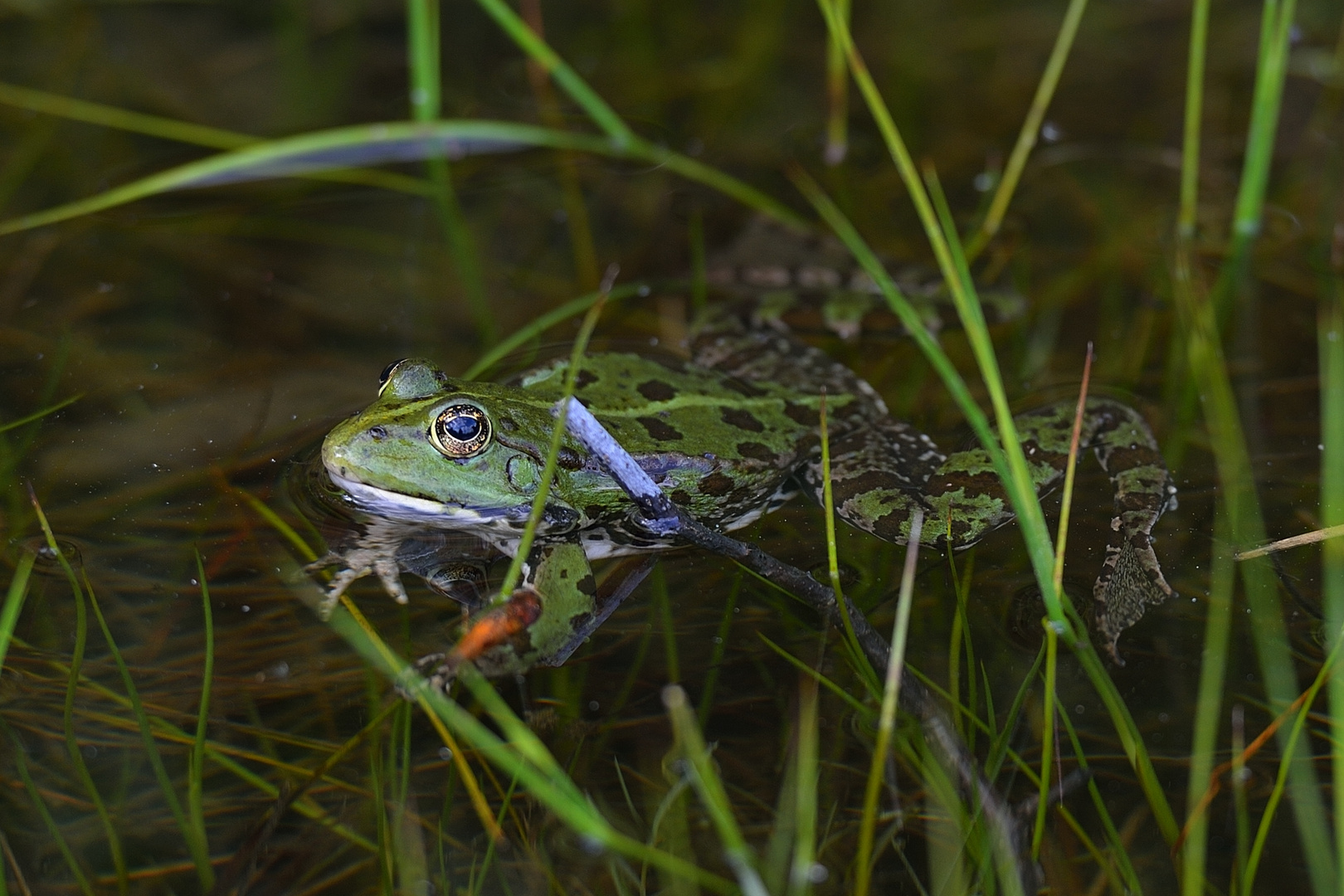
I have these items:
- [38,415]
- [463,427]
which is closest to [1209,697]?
[463,427]

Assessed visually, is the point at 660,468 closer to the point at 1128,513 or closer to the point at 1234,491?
the point at 1128,513

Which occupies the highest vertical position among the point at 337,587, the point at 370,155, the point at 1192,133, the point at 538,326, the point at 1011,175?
the point at 1192,133

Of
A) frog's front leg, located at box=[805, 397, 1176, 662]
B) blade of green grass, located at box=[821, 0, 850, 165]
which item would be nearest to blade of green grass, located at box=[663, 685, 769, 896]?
frog's front leg, located at box=[805, 397, 1176, 662]

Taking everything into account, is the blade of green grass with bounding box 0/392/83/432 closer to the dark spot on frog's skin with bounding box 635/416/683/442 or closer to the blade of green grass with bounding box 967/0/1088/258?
the dark spot on frog's skin with bounding box 635/416/683/442

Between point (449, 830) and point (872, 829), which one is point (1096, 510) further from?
point (449, 830)

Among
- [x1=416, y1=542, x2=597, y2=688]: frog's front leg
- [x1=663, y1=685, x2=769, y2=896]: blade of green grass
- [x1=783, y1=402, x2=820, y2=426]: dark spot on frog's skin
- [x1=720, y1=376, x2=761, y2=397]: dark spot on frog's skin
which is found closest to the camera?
[x1=663, y1=685, x2=769, y2=896]: blade of green grass

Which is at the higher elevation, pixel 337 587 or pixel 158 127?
pixel 158 127
